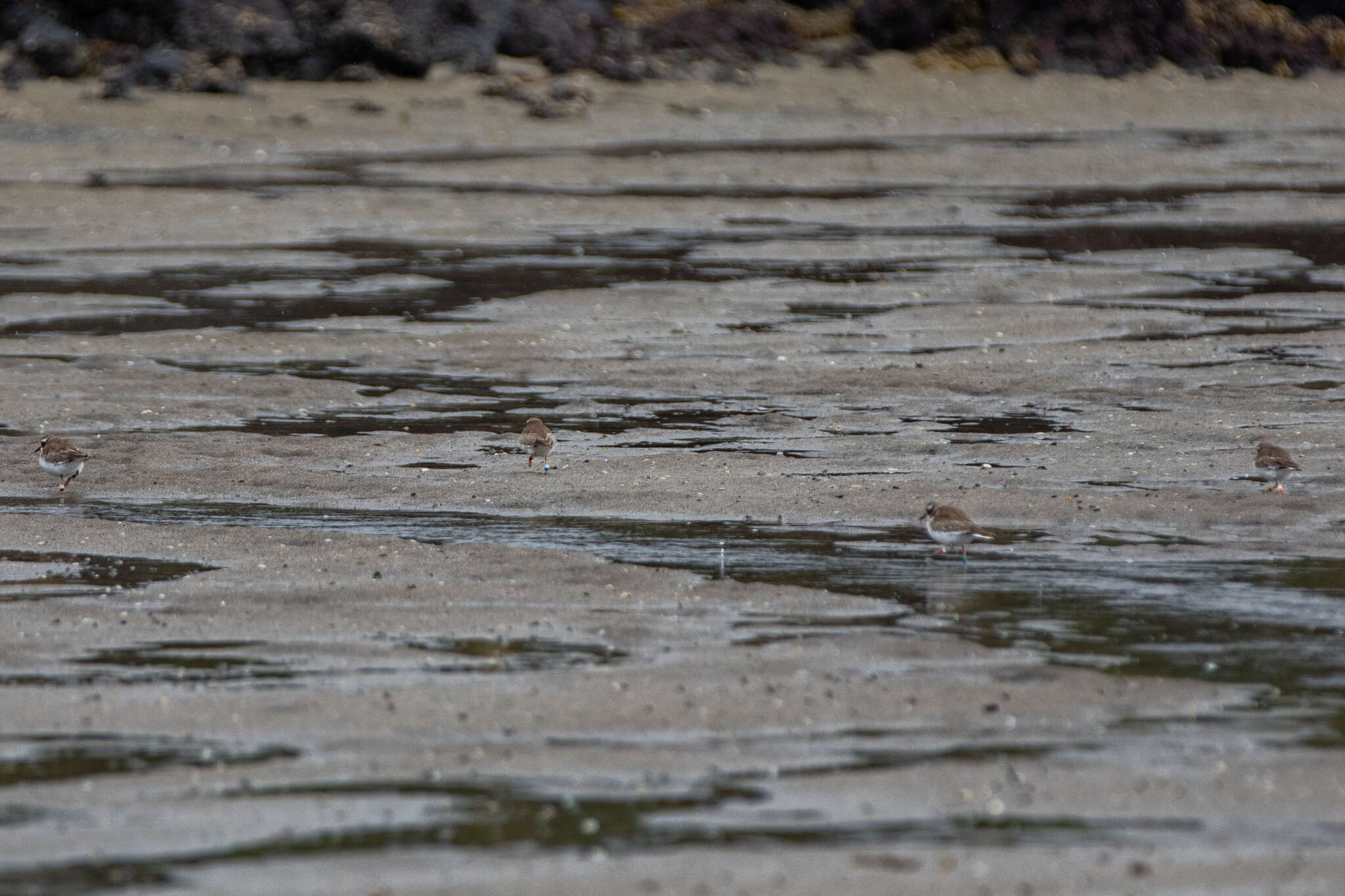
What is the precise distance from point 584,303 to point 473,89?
21.2m

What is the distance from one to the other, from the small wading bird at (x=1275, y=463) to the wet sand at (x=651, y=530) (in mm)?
164

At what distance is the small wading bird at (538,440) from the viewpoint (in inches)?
444

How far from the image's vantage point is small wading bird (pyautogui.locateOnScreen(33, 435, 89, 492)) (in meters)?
10.6

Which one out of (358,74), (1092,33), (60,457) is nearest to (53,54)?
(358,74)

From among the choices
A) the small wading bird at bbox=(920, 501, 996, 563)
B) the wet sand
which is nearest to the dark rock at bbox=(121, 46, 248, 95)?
the wet sand

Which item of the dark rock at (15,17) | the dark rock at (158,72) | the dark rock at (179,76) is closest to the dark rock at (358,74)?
the dark rock at (179,76)

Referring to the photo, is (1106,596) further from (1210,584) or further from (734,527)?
(734,527)

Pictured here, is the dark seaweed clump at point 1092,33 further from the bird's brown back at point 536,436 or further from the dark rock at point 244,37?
the bird's brown back at point 536,436

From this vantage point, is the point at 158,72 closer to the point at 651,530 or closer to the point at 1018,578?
the point at 651,530

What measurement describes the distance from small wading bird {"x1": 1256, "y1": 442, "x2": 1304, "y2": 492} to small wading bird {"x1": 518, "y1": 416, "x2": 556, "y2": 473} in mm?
3840

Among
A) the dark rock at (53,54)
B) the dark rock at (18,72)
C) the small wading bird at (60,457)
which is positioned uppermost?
the small wading bird at (60,457)

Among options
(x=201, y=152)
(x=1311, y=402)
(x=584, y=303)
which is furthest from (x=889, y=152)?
(x=1311, y=402)

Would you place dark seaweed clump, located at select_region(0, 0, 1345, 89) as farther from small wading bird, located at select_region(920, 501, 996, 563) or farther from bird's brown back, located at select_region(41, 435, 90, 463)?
small wading bird, located at select_region(920, 501, 996, 563)

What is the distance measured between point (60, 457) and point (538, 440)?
2583 millimetres
